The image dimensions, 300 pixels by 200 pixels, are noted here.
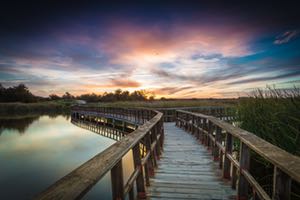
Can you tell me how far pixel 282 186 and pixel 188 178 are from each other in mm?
2478

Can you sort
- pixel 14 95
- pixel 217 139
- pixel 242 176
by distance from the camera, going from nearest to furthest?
pixel 242 176 → pixel 217 139 → pixel 14 95

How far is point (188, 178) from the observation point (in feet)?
13.1

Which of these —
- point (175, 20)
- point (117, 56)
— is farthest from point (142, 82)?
point (175, 20)

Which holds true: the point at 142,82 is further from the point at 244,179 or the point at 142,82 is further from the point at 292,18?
the point at 244,179

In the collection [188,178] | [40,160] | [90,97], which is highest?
[90,97]

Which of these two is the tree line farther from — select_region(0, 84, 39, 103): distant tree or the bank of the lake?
the bank of the lake

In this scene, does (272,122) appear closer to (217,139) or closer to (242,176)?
(242,176)

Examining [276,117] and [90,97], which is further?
[90,97]

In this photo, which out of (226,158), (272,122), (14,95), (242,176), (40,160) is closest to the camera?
(242,176)

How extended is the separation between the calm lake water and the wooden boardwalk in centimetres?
504

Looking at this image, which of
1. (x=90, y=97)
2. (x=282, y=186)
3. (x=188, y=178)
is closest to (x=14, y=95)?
(x=90, y=97)

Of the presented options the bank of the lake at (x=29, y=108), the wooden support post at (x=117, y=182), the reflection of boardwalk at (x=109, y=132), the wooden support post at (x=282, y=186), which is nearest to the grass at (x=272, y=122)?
the wooden support post at (x=282, y=186)

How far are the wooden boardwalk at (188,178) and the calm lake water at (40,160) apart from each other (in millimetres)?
5035

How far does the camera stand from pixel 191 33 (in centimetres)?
1451
